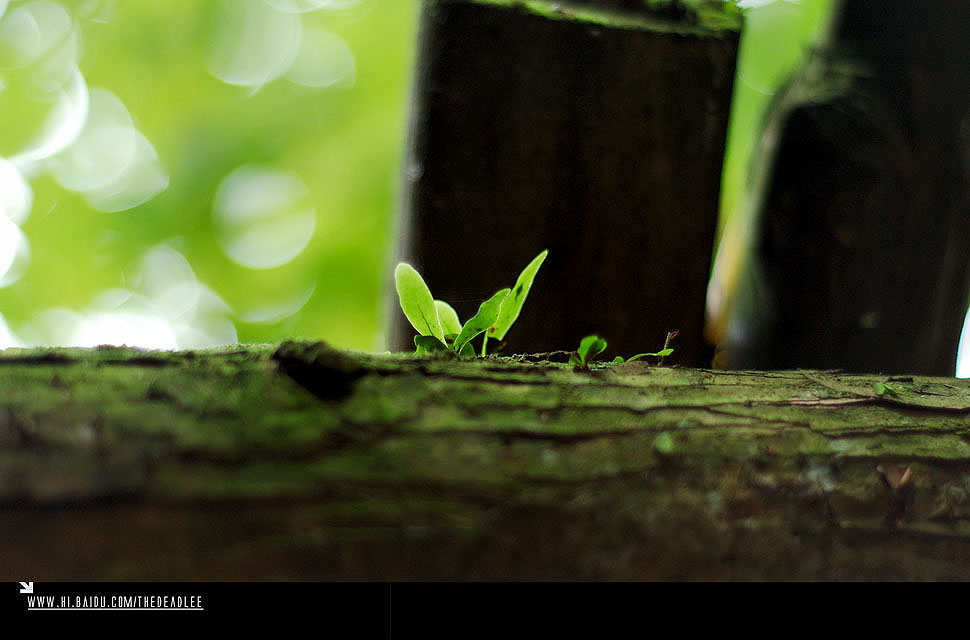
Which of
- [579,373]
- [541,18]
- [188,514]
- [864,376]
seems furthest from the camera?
[541,18]

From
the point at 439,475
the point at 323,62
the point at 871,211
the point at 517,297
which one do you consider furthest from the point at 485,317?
the point at 323,62

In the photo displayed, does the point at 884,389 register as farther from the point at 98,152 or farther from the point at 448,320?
the point at 98,152

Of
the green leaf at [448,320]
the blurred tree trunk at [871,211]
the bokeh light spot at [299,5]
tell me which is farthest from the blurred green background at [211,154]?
the green leaf at [448,320]

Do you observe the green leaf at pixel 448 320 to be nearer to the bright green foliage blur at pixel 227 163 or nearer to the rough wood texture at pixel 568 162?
the rough wood texture at pixel 568 162

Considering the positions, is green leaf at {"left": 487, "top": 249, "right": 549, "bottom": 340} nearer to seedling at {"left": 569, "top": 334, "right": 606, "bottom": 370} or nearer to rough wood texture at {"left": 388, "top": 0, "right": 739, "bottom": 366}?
seedling at {"left": 569, "top": 334, "right": 606, "bottom": 370}

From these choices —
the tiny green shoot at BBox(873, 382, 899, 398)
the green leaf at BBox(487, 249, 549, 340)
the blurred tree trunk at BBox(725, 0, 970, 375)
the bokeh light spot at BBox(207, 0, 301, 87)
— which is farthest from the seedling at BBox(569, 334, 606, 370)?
the bokeh light spot at BBox(207, 0, 301, 87)
